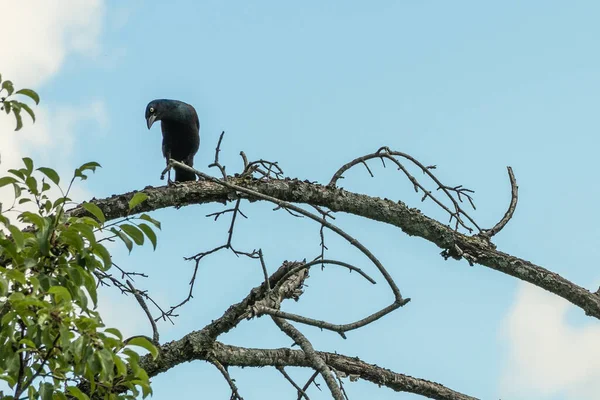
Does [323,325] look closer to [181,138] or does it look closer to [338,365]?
[338,365]

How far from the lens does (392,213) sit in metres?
4.28

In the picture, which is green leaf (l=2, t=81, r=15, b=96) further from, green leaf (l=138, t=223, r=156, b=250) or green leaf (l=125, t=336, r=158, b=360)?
green leaf (l=125, t=336, r=158, b=360)

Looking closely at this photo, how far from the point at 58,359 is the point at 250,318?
1.11 meters

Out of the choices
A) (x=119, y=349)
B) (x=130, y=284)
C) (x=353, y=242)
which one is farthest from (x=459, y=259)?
(x=119, y=349)

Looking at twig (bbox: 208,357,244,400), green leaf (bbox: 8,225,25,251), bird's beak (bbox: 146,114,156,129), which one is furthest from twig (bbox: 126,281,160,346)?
bird's beak (bbox: 146,114,156,129)

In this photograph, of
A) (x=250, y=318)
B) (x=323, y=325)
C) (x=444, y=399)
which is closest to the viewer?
(x=323, y=325)

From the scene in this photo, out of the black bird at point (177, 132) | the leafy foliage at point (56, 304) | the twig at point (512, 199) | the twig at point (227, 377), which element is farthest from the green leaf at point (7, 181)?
the black bird at point (177, 132)

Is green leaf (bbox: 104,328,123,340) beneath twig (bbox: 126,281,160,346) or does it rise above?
beneath

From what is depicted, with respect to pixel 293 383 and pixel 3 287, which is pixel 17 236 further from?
pixel 293 383

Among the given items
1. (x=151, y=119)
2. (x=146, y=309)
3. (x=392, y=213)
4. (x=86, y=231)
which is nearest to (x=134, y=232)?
(x=86, y=231)

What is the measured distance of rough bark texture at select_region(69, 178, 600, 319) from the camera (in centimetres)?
409

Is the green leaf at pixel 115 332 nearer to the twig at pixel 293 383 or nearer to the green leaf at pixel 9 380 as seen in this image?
the green leaf at pixel 9 380

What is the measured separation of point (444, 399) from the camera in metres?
4.07

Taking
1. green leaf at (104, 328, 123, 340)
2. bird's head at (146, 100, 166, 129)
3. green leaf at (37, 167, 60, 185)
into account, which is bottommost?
green leaf at (104, 328, 123, 340)
